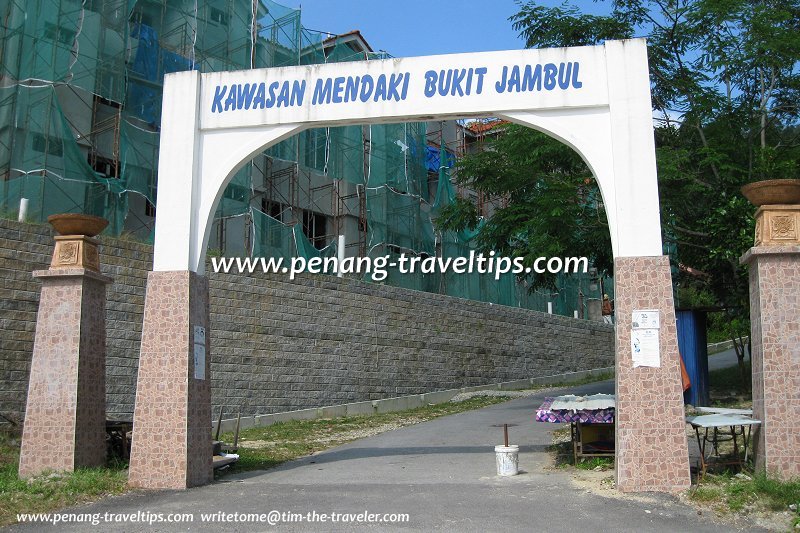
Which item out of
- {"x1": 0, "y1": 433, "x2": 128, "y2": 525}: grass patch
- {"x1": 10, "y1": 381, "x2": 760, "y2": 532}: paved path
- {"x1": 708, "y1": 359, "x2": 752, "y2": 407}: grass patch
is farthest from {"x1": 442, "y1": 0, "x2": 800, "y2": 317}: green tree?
{"x1": 0, "y1": 433, "x2": 128, "y2": 525}: grass patch

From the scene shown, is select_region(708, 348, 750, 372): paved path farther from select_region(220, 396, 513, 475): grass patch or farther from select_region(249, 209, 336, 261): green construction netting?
select_region(249, 209, 336, 261): green construction netting

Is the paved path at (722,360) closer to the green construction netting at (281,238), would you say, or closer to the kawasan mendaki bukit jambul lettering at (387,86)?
the green construction netting at (281,238)

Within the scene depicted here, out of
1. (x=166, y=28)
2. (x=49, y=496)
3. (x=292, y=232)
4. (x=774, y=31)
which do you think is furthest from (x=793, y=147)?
(x=166, y=28)

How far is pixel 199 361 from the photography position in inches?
373

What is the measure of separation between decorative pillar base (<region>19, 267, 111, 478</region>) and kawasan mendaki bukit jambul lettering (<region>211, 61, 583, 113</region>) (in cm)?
301

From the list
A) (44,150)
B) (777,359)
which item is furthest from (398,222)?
(777,359)

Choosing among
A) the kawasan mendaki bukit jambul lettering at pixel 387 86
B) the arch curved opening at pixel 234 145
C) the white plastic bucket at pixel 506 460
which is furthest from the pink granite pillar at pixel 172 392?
the white plastic bucket at pixel 506 460

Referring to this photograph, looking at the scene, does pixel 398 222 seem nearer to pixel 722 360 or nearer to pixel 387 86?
pixel 722 360

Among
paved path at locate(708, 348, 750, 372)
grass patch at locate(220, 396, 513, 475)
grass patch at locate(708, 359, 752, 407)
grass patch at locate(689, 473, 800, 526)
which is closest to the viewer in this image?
grass patch at locate(689, 473, 800, 526)

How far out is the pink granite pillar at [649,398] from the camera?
815 cm

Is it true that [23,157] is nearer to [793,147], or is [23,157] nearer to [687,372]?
[687,372]

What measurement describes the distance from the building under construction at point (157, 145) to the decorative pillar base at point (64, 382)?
422 centimetres

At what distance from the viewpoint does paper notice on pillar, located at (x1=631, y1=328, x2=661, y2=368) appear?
8438mm

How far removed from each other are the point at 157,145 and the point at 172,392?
10707mm
